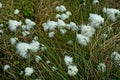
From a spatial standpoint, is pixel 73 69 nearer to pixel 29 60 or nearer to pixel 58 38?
pixel 29 60

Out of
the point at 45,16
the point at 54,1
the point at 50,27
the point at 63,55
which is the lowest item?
the point at 63,55

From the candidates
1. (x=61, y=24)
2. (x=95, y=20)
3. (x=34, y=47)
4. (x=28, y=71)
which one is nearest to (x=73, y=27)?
(x=61, y=24)

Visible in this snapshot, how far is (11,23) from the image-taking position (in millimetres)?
2703

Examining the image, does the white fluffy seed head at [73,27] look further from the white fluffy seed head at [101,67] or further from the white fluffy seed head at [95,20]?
the white fluffy seed head at [101,67]

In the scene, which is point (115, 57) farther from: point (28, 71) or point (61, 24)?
point (28, 71)

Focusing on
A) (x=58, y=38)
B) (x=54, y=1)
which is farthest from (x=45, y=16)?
(x=58, y=38)

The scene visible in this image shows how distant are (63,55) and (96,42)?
0.26m

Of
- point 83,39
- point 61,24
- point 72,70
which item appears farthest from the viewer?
point 61,24

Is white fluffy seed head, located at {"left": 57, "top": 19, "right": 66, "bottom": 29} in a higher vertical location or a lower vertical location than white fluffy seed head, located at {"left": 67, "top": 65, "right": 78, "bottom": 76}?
higher

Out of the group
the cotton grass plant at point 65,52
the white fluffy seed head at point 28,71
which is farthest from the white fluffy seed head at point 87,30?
the white fluffy seed head at point 28,71

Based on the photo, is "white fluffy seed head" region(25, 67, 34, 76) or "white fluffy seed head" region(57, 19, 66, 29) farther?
"white fluffy seed head" region(57, 19, 66, 29)

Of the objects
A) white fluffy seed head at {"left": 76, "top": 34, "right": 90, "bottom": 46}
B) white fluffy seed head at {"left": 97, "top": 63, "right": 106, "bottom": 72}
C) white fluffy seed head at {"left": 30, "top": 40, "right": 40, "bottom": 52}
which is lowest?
white fluffy seed head at {"left": 97, "top": 63, "right": 106, "bottom": 72}

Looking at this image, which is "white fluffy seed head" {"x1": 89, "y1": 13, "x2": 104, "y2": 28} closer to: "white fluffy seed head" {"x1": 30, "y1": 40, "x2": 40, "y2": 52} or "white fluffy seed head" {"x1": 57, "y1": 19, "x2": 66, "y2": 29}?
"white fluffy seed head" {"x1": 57, "y1": 19, "x2": 66, "y2": 29}

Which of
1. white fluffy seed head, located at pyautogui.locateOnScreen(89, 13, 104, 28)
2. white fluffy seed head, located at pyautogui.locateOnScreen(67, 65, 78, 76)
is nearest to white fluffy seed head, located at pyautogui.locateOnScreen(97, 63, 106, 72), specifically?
white fluffy seed head, located at pyautogui.locateOnScreen(67, 65, 78, 76)
